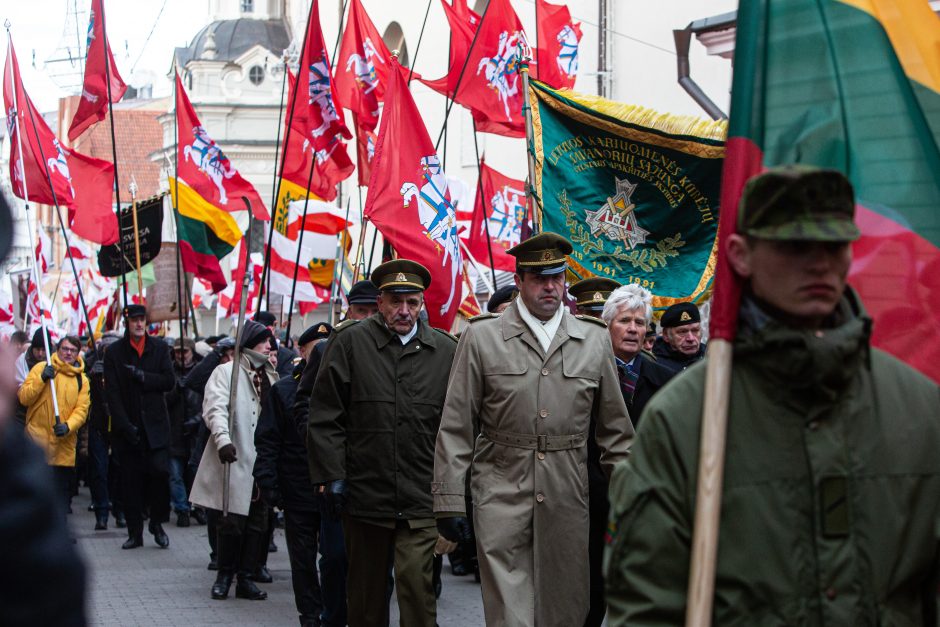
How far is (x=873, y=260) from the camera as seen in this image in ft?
11.1

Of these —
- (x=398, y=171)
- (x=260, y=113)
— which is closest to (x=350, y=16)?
(x=398, y=171)

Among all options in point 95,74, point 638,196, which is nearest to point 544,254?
point 638,196

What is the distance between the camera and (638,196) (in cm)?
898

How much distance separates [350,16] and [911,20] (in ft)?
40.3


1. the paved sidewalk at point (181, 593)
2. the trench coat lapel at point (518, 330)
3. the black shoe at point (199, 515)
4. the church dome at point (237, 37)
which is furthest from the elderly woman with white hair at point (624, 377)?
the church dome at point (237, 37)

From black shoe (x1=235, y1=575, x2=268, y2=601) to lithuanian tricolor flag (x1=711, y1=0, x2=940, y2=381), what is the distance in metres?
7.53

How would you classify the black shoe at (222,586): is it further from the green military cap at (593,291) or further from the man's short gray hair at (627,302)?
the man's short gray hair at (627,302)

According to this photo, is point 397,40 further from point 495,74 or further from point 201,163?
point 495,74

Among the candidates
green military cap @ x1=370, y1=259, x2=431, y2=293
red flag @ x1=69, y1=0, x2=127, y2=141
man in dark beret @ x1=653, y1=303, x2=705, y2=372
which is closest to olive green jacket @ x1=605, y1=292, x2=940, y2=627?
man in dark beret @ x1=653, y1=303, x2=705, y2=372

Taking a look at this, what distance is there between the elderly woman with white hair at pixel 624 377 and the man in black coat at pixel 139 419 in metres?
6.66

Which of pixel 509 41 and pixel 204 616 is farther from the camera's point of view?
pixel 509 41

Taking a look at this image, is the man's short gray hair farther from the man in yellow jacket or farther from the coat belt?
the man in yellow jacket

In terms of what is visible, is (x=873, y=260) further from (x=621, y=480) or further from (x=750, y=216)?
(x=621, y=480)

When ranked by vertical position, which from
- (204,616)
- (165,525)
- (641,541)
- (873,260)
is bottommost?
(165,525)
